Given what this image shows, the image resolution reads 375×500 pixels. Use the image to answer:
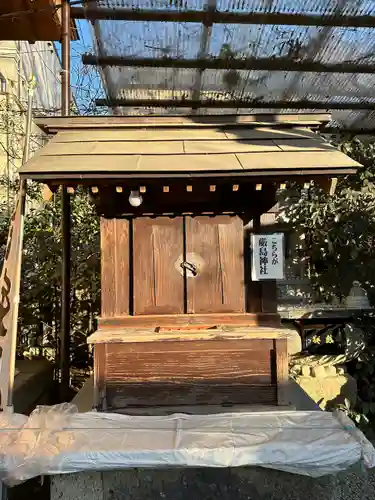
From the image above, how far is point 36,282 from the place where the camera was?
712 cm

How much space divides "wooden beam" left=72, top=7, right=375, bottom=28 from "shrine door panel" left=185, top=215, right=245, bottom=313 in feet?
8.38

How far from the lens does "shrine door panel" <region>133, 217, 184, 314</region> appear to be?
14.9ft

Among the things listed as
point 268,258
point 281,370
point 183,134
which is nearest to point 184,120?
point 183,134

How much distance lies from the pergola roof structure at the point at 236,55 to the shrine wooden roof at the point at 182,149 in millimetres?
1500

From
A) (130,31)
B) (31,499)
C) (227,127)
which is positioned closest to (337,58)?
(227,127)

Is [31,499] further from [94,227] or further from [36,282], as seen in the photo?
[94,227]

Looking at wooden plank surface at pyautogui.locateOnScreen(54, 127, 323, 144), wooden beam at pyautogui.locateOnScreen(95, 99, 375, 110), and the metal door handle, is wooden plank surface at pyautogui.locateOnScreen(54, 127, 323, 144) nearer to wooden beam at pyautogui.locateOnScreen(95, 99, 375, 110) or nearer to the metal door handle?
the metal door handle

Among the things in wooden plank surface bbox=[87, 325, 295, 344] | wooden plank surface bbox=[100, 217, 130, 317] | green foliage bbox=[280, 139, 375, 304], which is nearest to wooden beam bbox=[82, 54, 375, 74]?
green foliage bbox=[280, 139, 375, 304]

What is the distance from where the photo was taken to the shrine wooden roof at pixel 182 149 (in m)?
3.80

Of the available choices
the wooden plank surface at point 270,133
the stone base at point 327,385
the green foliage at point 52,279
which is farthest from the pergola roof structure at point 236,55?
the stone base at point 327,385

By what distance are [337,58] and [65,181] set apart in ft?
13.8

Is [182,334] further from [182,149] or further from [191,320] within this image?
[182,149]

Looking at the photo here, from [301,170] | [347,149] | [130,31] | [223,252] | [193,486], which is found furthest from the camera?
[347,149]

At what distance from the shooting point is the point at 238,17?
5.36 meters
